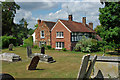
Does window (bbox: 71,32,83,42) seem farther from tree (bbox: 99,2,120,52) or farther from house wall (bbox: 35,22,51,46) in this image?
tree (bbox: 99,2,120,52)

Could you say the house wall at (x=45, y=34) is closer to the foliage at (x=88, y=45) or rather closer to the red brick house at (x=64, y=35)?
the red brick house at (x=64, y=35)

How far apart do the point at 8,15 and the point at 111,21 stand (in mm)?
34014

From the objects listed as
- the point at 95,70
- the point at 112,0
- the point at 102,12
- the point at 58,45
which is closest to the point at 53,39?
the point at 58,45

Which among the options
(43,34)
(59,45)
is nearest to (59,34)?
(59,45)

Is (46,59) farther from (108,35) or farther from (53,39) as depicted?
(53,39)

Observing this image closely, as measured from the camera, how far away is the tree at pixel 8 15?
41469 millimetres

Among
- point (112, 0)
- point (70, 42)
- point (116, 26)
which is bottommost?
point (70, 42)

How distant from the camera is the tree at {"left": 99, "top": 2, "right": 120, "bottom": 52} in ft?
66.9

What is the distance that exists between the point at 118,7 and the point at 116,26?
313 centimetres

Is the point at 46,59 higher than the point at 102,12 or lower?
lower

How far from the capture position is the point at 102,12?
2184cm

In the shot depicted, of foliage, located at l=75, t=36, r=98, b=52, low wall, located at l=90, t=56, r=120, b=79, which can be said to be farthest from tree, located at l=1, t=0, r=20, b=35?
low wall, located at l=90, t=56, r=120, b=79

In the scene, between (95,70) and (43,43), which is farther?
(43,43)

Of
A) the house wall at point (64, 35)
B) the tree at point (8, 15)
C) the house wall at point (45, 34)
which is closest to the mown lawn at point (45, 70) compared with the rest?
the house wall at point (64, 35)
